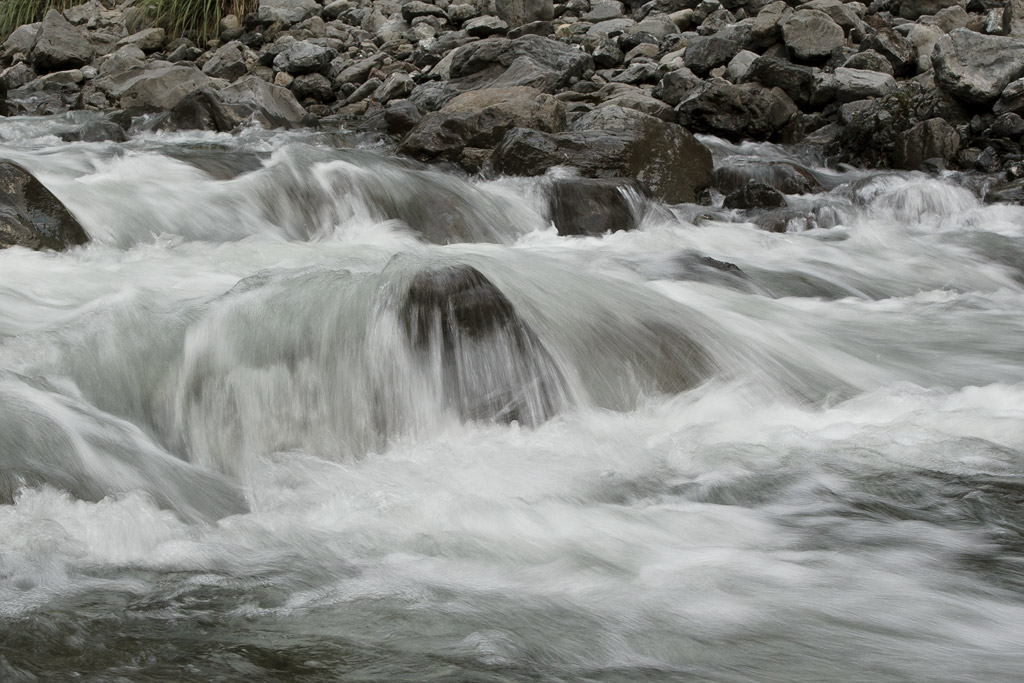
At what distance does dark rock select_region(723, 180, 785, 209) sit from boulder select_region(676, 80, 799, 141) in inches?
88.7

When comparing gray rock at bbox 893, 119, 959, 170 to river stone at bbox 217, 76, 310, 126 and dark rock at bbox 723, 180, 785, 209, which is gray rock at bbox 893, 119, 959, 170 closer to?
dark rock at bbox 723, 180, 785, 209

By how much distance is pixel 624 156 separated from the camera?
25.3ft

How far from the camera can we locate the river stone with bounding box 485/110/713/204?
7574 mm

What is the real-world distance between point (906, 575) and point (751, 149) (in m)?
7.50

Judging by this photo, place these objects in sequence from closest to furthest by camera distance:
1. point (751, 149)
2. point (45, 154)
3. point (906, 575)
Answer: point (906, 575) < point (45, 154) < point (751, 149)

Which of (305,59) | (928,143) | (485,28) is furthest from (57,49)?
(928,143)

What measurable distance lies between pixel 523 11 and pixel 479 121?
634 centimetres

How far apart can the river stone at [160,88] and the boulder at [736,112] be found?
17.2 ft

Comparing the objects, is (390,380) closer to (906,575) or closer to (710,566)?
(710,566)

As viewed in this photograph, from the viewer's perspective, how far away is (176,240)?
5.86 meters

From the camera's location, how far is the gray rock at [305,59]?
13.3 metres

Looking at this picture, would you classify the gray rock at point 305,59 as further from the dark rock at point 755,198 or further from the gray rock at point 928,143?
the gray rock at point 928,143

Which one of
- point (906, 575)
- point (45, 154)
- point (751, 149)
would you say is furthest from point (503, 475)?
point (751, 149)

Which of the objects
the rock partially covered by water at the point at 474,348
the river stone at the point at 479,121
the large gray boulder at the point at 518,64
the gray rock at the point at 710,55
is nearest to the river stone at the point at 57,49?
the large gray boulder at the point at 518,64
